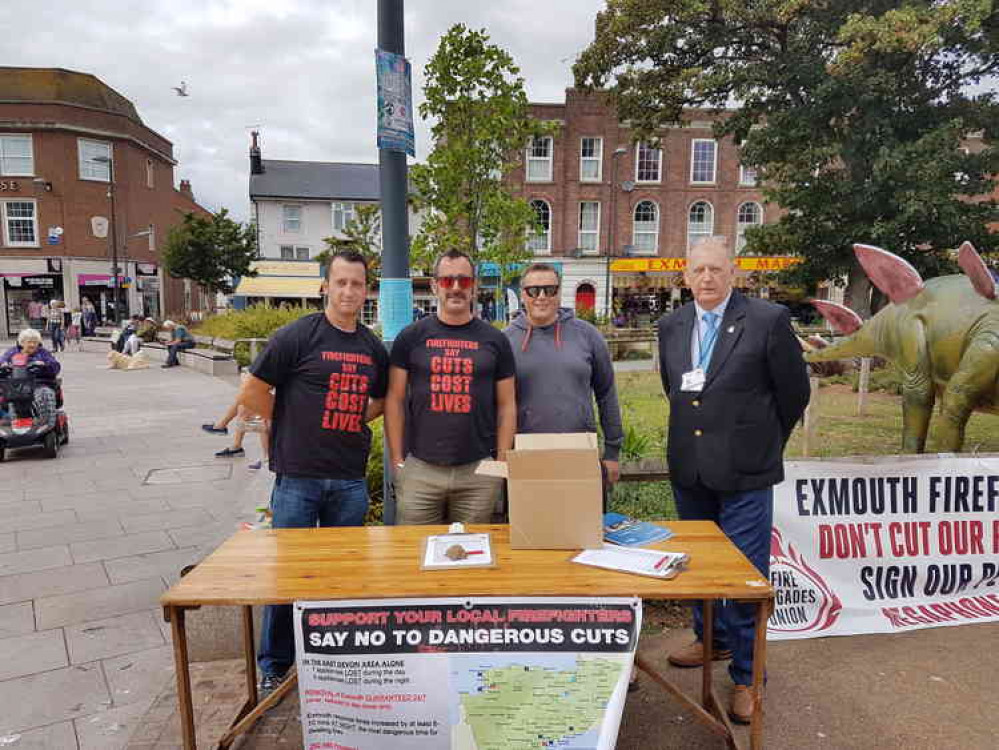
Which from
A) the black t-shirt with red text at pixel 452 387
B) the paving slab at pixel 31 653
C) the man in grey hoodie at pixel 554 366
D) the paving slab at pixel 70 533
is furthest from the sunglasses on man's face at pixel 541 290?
the paving slab at pixel 70 533

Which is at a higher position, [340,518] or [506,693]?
[340,518]

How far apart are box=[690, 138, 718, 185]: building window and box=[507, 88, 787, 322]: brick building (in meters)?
0.05

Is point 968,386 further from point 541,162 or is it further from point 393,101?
point 541,162

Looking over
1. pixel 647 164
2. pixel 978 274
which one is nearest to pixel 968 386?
pixel 978 274

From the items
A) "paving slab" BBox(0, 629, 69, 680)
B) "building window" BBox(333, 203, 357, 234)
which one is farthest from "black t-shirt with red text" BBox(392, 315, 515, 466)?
"building window" BBox(333, 203, 357, 234)

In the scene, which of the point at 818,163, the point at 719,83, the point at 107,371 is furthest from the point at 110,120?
the point at 818,163

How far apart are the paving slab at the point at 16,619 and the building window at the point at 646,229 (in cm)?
3185

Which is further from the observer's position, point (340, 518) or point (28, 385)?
point (28, 385)

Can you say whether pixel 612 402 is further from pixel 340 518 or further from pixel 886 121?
pixel 886 121

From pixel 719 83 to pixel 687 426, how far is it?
1467 cm

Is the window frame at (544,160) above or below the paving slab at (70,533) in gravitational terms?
above

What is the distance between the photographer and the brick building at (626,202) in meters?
31.8

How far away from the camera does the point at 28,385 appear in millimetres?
7828

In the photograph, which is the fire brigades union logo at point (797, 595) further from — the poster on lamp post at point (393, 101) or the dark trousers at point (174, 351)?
the dark trousers at point (174, 351)
